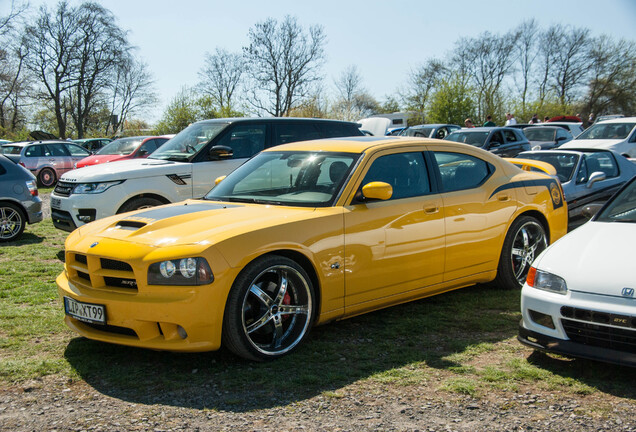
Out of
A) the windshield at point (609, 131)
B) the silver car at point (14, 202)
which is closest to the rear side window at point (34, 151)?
the silver car at point (14, 202)

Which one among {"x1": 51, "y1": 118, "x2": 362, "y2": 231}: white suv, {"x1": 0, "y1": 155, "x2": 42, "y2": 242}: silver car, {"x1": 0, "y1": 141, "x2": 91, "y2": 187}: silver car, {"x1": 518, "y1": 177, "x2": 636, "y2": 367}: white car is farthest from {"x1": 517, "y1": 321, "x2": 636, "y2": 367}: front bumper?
{"x1": 0, "y1": 141, "x2": 91, "y2": 187}: silver car

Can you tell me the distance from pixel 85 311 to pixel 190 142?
5271 mm

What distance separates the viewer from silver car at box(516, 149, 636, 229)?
935 centimetres

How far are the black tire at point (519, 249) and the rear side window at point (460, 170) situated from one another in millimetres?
623

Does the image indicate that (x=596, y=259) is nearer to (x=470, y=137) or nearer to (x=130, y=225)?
(x=130, y=225)

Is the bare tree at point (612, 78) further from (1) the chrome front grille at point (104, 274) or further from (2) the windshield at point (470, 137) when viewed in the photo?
(1) the chrome front grille at point (104, 274)

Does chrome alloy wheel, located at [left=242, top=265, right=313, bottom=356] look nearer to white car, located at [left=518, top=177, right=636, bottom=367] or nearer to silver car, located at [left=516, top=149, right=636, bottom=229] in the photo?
white car, located at [left=518, top=177, right=636, bottom=367]

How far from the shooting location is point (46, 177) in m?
21.5

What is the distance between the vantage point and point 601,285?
3.90 meters

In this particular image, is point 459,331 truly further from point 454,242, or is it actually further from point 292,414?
point 292,414

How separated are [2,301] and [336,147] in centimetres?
364

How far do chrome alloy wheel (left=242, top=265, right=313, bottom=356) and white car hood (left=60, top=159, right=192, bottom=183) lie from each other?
4.64 metres

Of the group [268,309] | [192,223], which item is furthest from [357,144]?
[268,309]

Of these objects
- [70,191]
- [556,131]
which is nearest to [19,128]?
[556,131]
